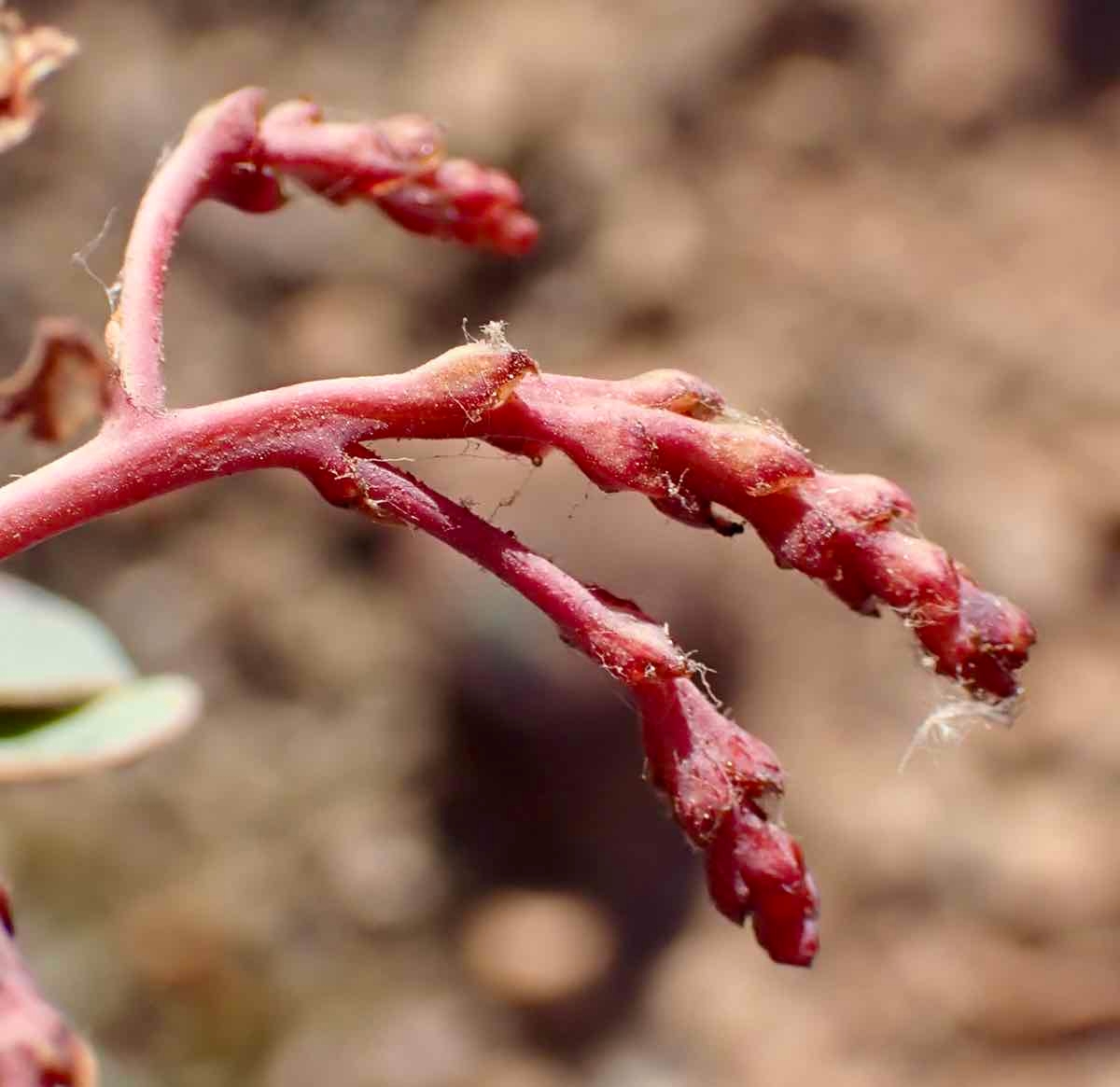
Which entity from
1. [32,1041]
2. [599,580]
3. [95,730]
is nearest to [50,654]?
[95,730]

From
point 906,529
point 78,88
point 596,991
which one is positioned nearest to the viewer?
point 906,529

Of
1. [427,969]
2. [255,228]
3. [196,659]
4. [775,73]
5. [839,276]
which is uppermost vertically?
[775,73]

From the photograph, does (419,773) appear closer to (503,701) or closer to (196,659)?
(503,701)

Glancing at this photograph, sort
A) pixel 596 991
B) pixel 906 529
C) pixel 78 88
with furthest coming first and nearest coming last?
pixel 78 88
pixel 596 991
pixel 906 529

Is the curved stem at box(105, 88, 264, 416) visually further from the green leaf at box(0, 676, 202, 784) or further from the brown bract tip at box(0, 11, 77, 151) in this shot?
the green leaf at box(0, 676, 202, 784)

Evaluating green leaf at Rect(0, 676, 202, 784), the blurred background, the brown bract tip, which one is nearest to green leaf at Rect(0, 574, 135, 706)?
green leaf at Rect(0, 676, 202, 784)

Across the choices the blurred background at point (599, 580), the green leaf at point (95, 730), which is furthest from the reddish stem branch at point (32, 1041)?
the blurred background at point (599, 580)

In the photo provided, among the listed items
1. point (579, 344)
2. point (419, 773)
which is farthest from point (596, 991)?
point (579, 344)
